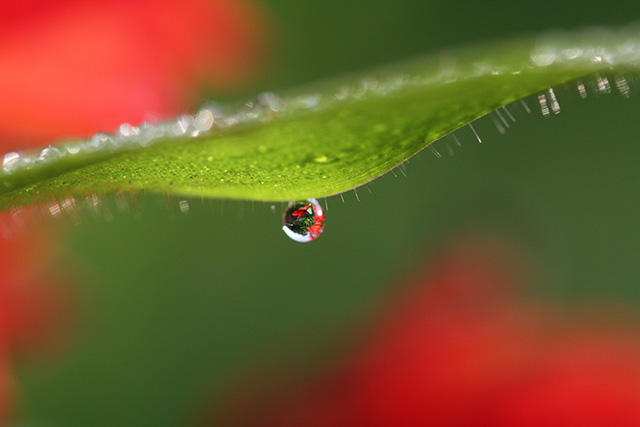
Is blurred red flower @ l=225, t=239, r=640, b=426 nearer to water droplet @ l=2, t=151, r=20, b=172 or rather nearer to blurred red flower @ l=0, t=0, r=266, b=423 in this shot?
blurred red flower @ l=0, t=0, r=266, b=423

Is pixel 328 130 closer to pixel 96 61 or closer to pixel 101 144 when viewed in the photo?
pixel 101 144

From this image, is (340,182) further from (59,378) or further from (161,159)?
(59,378)

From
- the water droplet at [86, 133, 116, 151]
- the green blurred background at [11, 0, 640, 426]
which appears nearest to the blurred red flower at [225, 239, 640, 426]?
the green blurred background at [11, 0, 640, 426]

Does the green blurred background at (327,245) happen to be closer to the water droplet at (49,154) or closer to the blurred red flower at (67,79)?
the blurred red flower at (67,79)

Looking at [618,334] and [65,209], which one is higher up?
[65,209]

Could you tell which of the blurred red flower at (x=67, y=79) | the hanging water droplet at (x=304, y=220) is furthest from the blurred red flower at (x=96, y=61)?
the hanging water droplet at (x=304, y=220)

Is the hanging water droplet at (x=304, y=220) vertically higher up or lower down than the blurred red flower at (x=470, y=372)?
higher up

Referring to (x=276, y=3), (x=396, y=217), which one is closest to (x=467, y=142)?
(x=396, y=217)
